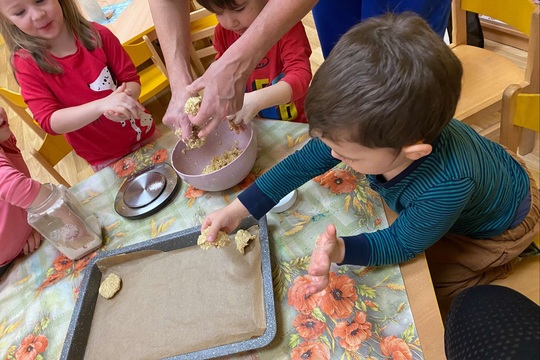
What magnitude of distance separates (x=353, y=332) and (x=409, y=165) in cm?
33

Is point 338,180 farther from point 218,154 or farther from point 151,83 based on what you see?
point 151,83

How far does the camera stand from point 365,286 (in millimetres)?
782

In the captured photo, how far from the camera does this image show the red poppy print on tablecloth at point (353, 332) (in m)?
0.71

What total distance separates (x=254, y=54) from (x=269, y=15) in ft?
0.31

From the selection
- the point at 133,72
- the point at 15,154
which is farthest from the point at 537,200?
the point at 15,154

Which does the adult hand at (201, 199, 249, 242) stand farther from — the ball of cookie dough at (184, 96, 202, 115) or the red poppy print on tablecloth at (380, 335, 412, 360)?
the red poppy print on tablecloth at (380, 335, 412, 360)

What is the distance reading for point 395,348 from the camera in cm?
68

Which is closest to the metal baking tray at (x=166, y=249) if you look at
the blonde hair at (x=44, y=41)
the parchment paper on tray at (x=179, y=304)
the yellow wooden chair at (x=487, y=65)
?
the parchment paper on tray at (x=179, y=304)

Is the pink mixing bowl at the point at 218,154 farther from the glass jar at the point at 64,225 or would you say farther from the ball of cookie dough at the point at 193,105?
the glass jar at the point at 64,225

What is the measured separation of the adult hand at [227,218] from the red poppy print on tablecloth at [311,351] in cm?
31

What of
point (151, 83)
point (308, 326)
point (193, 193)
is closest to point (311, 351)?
point (308, 326)

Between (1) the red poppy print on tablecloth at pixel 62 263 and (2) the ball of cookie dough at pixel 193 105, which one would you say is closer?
(2) the ball of cookie dough at pixel 193 105

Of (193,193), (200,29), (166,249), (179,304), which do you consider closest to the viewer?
(179,304)

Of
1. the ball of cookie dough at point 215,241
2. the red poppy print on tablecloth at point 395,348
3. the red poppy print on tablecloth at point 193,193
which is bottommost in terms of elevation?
the red poppy print on tablecloth at point 395,348
